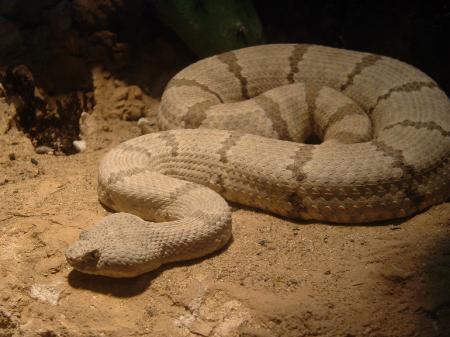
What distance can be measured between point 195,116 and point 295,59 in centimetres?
159

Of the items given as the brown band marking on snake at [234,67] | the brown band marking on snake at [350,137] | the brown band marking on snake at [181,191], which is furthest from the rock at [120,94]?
the brown band marking on snake at [350,137]

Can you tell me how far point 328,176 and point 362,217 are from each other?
0.44 metres

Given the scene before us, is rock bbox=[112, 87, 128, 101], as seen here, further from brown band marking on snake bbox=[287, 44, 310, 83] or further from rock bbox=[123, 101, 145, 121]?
brown band marking on snake bbox=[287, 44, 310, 83]

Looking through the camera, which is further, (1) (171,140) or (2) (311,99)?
(2) (311,99)

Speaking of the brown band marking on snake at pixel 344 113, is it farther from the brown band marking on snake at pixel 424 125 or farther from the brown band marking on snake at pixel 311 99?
the brown band marking on snake at pixel 424 125

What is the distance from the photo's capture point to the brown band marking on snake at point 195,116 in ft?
16.7

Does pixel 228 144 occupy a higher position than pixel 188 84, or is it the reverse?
pixel 188 84

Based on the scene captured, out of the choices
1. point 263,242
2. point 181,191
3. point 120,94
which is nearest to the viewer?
point 263,242

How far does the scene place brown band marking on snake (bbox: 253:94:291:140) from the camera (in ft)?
17.0

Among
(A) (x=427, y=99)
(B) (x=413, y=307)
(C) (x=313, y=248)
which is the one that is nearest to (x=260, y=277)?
(C) (x=313, y=248)

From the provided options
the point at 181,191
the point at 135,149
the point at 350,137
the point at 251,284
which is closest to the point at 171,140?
the point at 135,149

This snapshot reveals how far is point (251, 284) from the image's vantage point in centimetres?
337

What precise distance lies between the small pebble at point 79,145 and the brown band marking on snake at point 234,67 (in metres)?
1.92

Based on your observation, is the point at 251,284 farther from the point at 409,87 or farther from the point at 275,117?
the point at 409,87
